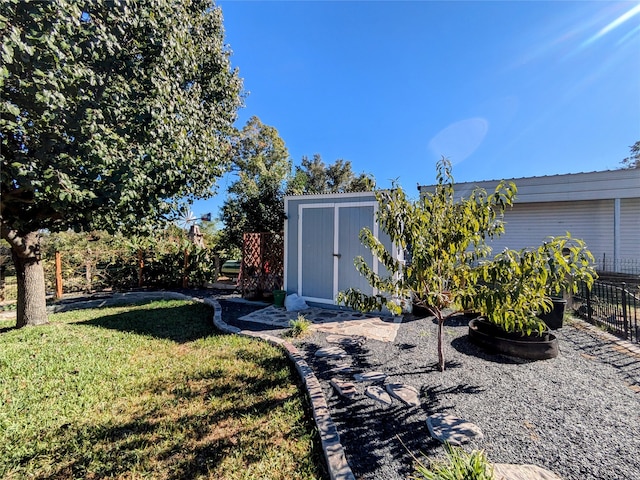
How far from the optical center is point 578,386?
2750 mm

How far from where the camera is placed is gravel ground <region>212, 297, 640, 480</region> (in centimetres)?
183

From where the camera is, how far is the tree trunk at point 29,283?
5367 millimetres

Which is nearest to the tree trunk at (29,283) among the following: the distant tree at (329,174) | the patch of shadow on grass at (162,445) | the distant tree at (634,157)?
the patch of shadow on grass at (162,445)

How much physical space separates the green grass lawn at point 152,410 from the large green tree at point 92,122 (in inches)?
85.5

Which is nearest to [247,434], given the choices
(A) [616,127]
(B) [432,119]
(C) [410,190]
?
(C) [410,190]

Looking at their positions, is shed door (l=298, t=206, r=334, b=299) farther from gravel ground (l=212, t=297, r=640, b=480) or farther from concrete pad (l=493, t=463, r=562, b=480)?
concrete pad (l=493, t=463, r=562, b=480)

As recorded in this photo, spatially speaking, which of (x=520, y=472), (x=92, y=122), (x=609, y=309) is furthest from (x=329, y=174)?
(x=520, y=472)

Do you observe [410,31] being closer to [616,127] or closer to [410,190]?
[410,190]

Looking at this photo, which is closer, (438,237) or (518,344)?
(438,237)

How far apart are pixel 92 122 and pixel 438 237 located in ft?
14.9

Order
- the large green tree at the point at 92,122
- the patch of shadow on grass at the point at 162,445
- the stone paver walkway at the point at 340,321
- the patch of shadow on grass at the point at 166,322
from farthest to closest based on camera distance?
the patch of shadow on grass at the point at 166,322 → the stone paver walkway at the point at 340,321 → the large green tree at the point at 92,122 → the patch of shadow on grass at the point at 162,445

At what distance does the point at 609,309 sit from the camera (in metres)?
5.07

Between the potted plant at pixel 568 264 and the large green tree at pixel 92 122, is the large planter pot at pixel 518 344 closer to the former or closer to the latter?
the potted plant at pixel 568 264

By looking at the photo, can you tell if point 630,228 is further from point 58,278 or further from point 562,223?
point 58,278
